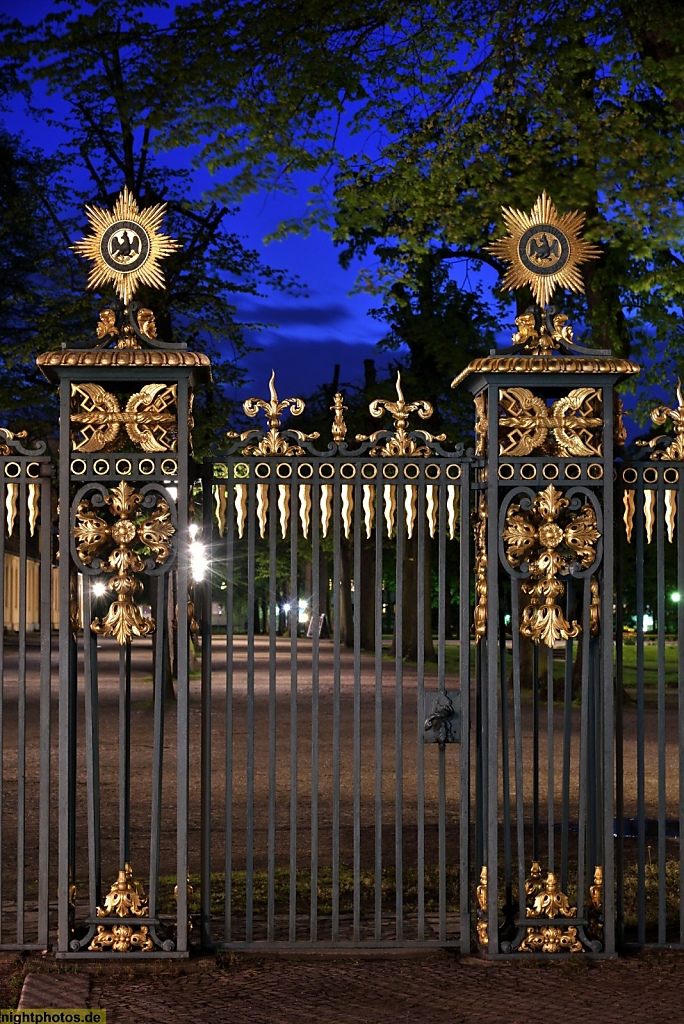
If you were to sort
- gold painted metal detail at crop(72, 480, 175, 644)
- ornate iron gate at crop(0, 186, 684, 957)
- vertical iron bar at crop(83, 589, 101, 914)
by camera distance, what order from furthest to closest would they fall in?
gold painted metal detail at crop(72, 480, 175, 644) < ornate iron gate at crop(0, 186, 684, 957) < vertical iron bar at crop(83, 589, 101, 914)

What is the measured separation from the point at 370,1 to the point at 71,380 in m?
8.14

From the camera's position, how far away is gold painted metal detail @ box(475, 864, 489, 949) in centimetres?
720

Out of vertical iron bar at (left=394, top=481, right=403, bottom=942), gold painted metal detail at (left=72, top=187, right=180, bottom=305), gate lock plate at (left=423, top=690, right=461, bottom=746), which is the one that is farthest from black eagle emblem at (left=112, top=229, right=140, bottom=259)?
gate lock plate at (left=423, top=690, right=461, bottom=746)

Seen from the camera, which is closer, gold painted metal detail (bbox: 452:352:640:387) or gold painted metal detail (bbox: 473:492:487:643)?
gold painted metal detail (bbox: 452:352:640:387)

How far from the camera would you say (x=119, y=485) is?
7.20 metres

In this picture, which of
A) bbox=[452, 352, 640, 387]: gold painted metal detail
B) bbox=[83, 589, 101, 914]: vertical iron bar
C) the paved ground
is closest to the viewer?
the paved ground

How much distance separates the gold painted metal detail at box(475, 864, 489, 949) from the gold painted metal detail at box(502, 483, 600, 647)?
1337mm

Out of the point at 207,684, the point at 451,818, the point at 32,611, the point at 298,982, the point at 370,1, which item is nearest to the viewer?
the point at 298,982

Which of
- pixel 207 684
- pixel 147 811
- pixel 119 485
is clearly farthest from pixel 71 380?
pixel 147 811

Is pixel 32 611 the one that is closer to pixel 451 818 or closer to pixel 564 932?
pixel 451 818

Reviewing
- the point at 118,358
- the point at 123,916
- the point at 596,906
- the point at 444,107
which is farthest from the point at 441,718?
the point at 444,107

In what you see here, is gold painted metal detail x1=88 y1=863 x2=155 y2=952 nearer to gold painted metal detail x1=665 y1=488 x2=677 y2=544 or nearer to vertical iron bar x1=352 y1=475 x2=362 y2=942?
vertical iron bar x1=352 y1=475 x2=362 y2=942

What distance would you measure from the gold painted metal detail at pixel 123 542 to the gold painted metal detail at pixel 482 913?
2.28 meters

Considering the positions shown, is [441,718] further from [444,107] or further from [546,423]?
[444,107]
